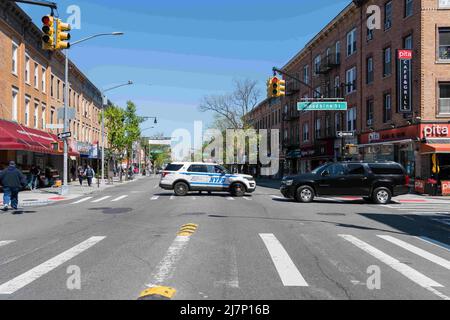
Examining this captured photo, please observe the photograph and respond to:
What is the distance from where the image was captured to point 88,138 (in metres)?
55.5

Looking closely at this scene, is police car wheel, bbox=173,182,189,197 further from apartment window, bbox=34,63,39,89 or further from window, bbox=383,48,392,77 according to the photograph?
apartment window, bbox=34,63,39,89

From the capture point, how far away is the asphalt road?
6.02 metres

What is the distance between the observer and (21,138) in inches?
1051

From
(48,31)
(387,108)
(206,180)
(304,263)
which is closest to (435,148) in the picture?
(387,108)

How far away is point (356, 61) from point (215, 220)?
86.9 ft

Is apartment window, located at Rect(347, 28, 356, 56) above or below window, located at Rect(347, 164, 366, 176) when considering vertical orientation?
above

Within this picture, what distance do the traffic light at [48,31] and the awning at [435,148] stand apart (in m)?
20.5

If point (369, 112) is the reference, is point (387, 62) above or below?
above

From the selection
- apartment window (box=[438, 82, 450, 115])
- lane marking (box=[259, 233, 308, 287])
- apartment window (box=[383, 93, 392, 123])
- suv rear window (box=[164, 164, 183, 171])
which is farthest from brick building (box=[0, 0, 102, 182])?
apartment window (box=[438, 82, 450, 115])

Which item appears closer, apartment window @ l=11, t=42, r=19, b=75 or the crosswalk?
the crosswalk

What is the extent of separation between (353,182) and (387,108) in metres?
Answer: 12.6

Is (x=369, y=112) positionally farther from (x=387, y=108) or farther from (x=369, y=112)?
(x=387, y=108)

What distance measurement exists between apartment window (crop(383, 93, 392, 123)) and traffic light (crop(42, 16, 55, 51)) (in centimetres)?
2323
